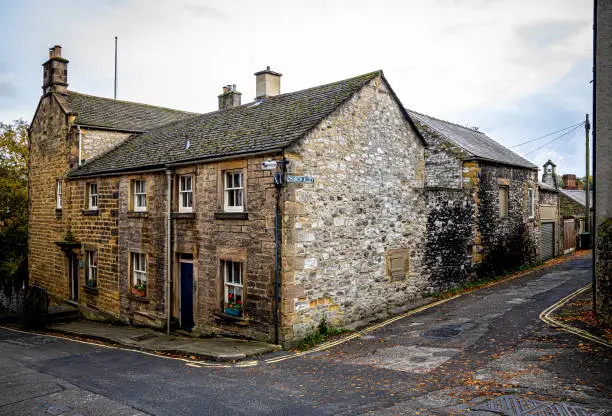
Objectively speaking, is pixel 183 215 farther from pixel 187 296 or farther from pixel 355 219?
pixel 355 219

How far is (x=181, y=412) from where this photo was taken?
7727mm

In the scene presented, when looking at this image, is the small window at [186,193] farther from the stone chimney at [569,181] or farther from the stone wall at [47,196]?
the stone chimney at [569,181]

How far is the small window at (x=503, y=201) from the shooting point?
22120 millimetres

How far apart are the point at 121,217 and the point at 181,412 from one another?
11736 millimetres

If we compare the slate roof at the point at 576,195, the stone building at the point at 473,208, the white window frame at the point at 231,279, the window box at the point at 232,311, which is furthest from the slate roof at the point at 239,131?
the slate roof at the point at 576,195

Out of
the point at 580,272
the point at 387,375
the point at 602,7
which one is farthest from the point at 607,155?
the point at 580,272

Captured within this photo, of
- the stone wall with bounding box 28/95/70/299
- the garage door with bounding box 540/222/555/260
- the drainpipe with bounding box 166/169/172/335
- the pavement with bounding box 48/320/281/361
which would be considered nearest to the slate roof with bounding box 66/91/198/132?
the stone wall with bounding box 28/95/70/299

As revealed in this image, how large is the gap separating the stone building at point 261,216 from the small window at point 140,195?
0.22 ft

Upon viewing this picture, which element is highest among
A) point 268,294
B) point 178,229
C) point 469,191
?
point 469,191

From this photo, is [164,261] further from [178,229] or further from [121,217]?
[121,217]

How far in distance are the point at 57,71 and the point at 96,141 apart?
452cm

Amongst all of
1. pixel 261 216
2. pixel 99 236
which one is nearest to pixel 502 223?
pixel 261 216

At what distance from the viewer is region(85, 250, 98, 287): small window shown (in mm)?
19647

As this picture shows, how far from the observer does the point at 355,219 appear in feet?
46.1
